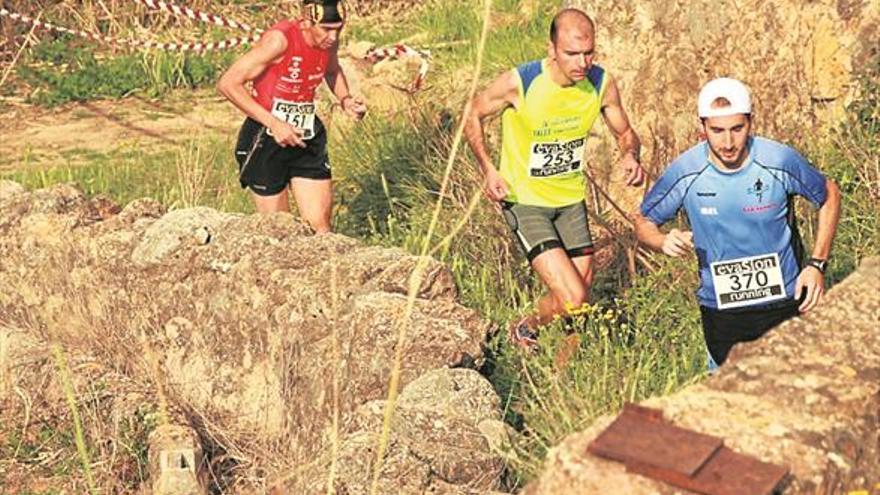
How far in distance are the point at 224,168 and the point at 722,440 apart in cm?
827

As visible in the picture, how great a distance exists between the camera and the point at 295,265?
8984 mm

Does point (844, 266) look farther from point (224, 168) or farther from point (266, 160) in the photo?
point (224, 168)

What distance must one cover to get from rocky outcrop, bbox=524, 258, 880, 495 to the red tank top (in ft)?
15.8

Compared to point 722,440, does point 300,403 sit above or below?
below

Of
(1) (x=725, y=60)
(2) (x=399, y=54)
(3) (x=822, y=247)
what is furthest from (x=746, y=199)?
(2) (x=399, y=54)

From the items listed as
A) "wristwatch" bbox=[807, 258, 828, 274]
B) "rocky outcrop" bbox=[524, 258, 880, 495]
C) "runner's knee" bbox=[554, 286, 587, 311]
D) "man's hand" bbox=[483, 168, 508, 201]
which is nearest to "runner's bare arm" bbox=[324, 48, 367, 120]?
"man's hand" bbox=[483, 168, 508, 201]

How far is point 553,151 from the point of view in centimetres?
927

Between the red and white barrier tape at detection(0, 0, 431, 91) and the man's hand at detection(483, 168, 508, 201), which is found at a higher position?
the man's hand at detection(483, 168, 508, 201)

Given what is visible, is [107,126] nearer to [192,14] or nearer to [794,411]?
[192,14]

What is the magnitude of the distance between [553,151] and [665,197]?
1.31m

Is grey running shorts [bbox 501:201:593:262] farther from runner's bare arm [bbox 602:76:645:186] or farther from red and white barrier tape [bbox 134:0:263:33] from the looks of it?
red and white barrier tape [bbox 134:0:263:33]

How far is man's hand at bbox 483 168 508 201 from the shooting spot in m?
9.00

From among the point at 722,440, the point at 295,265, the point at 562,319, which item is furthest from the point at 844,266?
the point at 722,440

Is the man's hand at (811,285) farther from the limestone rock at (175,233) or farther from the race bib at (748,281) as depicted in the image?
the limestone rock at (175,233)
